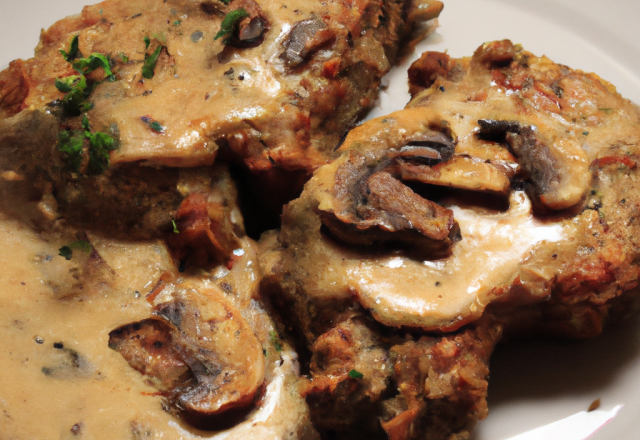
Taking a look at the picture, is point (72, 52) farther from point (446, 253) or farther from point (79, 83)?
point (446, 253)

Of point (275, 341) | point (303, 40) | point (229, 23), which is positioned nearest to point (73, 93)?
point (229, 23)

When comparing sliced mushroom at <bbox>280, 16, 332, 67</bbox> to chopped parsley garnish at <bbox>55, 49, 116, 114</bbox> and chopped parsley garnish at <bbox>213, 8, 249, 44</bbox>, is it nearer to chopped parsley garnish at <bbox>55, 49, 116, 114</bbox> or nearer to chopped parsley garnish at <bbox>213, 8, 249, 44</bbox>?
chopped parsley garnish at <bbox>213, 8, 249, 44</bbox>

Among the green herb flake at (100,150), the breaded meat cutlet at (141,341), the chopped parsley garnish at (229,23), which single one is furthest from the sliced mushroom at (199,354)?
the chopped parsley garnish at (229,23)

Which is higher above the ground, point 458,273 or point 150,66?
point 150,66

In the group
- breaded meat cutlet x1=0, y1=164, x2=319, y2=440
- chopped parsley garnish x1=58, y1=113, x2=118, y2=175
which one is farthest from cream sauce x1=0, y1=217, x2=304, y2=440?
chopped parsley garnish x1=58, y1=113, x2=118, y2=175

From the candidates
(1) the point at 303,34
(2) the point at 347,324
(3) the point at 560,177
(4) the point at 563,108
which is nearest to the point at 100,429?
(2) the point at 347,324

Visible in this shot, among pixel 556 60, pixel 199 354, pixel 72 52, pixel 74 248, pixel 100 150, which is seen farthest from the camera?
pixel 556 60

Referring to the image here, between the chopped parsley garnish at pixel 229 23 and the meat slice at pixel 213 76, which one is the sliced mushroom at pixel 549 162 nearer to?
the meat slice at pixel 213 76
